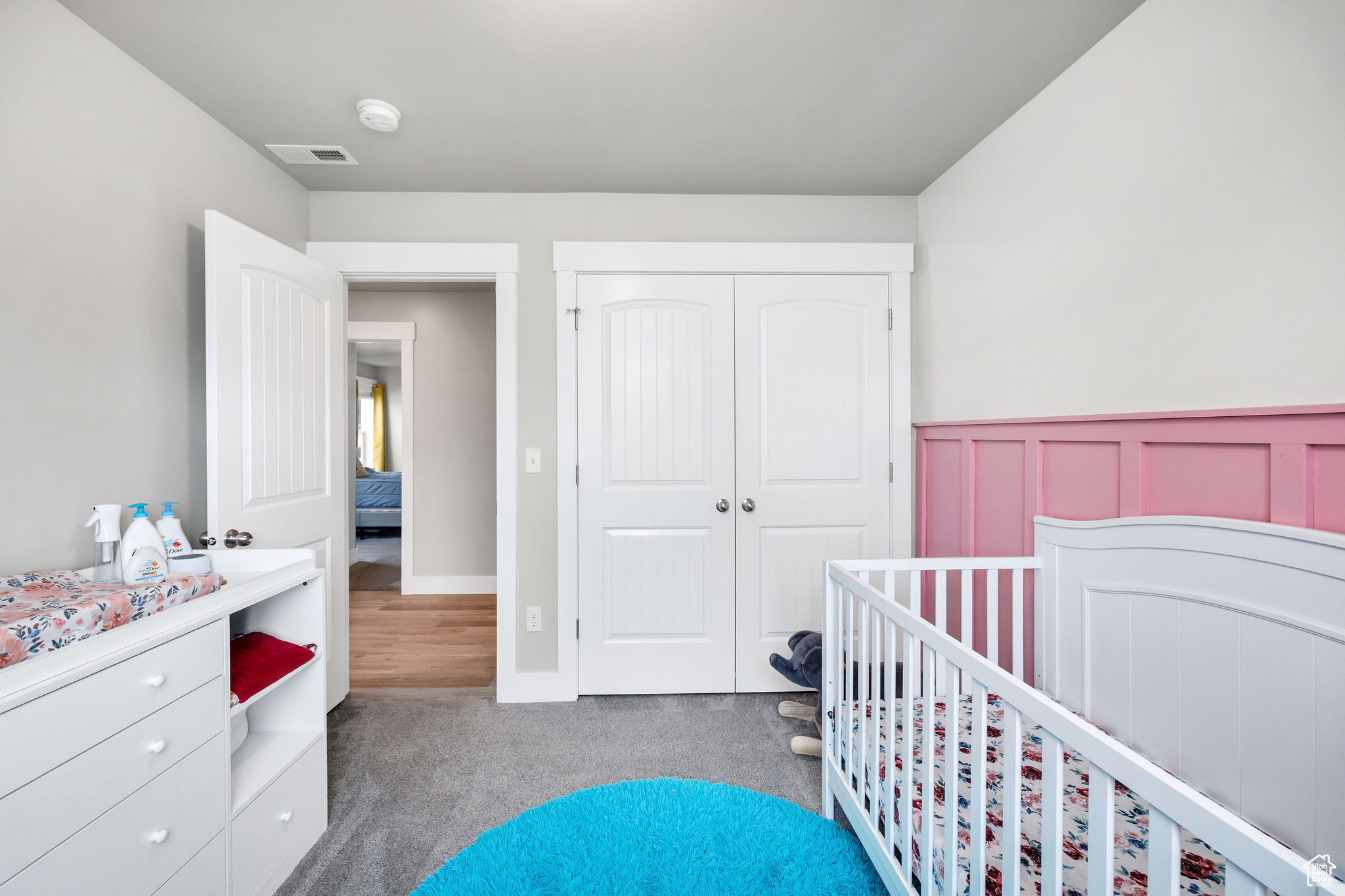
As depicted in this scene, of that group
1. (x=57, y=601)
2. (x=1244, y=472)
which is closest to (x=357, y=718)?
(x=57, y=601)

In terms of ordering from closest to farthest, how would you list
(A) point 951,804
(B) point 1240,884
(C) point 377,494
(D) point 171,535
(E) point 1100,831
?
1. (B) point 1240,884
2. (E) point 1100,831
3. (A) point 951,804
4. (D) point 171,535
5. (C) point 377,494

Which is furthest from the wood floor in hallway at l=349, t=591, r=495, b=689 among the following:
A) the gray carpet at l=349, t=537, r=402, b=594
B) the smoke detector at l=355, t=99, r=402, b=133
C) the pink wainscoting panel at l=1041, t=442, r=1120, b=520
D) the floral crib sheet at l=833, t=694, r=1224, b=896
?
the pink wainscoting panel at l=1041, t=442, r=1120, b=520

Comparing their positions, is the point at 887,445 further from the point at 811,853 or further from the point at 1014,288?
the point at 811,853

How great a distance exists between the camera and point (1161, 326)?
136cm

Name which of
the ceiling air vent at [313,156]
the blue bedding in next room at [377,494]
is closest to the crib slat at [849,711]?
the ceiling air vent at [313,156]

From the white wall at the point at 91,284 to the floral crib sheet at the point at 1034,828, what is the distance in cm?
204

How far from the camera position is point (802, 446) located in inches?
97.1

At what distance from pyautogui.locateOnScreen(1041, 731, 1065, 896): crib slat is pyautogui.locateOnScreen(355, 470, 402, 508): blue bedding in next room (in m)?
6.49

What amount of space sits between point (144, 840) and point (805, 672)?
176cm

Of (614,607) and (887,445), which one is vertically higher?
(887,445)

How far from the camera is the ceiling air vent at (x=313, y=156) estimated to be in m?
2.03

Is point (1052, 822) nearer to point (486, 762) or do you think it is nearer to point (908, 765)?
point (908, 765)

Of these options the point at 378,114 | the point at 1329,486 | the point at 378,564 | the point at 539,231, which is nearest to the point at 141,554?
the point at 378,114

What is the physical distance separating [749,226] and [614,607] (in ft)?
5.81
